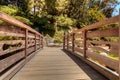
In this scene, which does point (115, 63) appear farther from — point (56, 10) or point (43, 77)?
point (56, 10)

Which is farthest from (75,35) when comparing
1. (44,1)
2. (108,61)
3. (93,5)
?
(93,5)

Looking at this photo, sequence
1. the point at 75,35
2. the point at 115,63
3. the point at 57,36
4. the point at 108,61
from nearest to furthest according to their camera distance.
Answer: the point at 115,63 < the point at 108,61 < the point at 75,35 < the point at 57,36

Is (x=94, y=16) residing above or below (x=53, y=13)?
below

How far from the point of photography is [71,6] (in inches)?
1144

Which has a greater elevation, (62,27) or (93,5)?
(93,5)

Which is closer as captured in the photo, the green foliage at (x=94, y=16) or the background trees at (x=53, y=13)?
the background trees at (x=53, y=13)

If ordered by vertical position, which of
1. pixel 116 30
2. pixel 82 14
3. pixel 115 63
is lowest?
pixel 115 63

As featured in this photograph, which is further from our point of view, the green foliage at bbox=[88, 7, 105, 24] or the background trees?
the green foliage at bbox=[88, 7, 105, 24]

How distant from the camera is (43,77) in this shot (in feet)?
13.4

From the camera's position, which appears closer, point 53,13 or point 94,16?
point 53,13

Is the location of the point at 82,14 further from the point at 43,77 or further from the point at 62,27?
the point at 43,77

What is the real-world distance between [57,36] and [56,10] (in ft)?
11.7

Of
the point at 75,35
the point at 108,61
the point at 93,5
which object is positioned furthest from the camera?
the point at 93,5

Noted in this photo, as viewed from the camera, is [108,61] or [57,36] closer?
Answer: [108,61]
